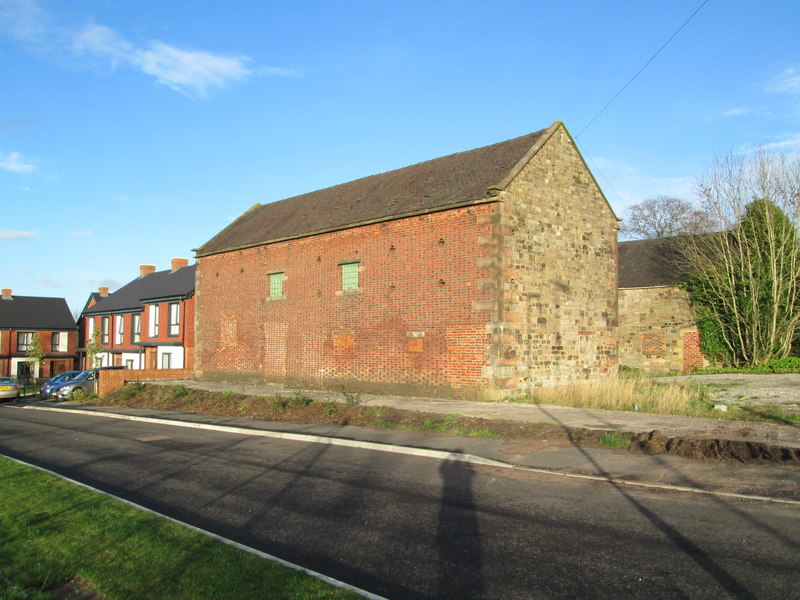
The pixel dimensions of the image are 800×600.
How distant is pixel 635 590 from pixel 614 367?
62.8 feet

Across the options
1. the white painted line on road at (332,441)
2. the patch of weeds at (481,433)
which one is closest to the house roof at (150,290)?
the white painted line on road at (332,441)

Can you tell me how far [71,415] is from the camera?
71.8ft

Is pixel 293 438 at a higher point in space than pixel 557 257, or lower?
lower

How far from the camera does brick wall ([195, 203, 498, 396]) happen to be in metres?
18.7

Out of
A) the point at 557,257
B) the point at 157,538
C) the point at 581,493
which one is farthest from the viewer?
the point at 557,257

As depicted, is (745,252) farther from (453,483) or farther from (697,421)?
(453,483)

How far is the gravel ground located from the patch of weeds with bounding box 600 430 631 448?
6.29m

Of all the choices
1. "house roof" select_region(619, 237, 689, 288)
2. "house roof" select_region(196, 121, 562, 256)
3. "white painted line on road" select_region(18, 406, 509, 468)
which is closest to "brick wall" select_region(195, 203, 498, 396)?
"house roof" select_region(196, 121, 562, 256)

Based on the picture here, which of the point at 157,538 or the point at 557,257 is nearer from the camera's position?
the point at 157,538

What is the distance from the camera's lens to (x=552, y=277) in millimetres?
20312

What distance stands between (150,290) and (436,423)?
38.2 meters

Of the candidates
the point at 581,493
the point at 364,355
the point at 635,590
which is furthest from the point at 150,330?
the point at 635,590

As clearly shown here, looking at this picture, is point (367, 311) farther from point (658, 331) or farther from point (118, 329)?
point (118, 329)

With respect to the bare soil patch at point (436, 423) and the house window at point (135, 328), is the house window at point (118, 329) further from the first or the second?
the bare soil patch at point (436, 423)
